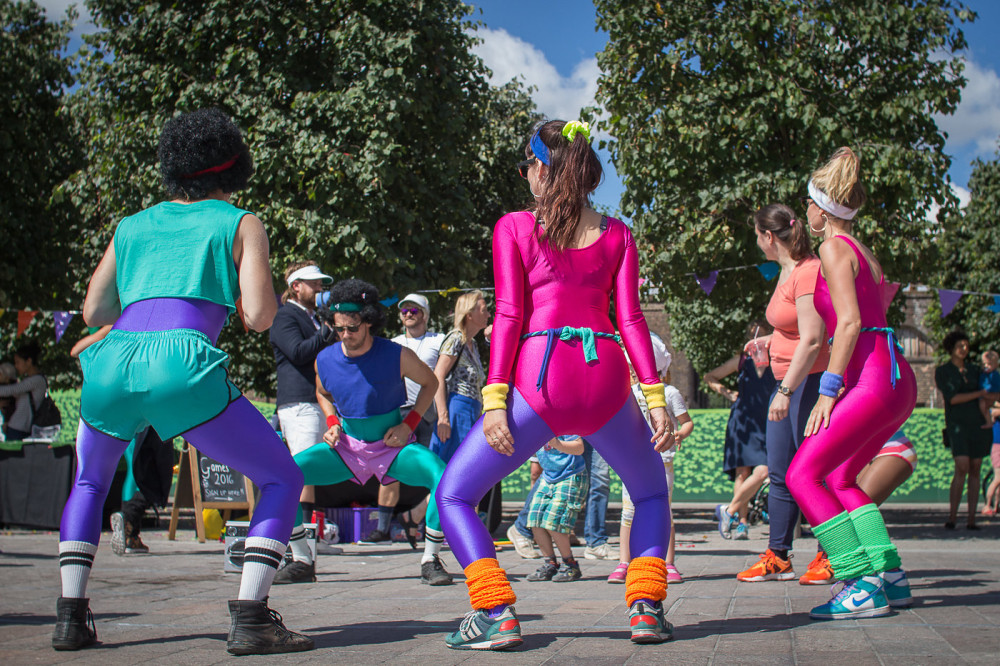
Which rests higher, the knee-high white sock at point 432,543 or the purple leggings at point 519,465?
the purple leggings at point 519,465

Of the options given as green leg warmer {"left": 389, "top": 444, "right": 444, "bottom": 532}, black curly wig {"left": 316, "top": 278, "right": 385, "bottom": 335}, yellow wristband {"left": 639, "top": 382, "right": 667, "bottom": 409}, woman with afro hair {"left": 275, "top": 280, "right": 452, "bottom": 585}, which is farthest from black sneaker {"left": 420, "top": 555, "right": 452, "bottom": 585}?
yellow wristband {"left": 639, "top": 382, "right": 667, "bottom": 409}

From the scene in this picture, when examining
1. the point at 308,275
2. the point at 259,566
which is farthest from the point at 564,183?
the point at 308,275

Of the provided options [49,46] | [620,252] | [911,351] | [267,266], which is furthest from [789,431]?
[911,351]

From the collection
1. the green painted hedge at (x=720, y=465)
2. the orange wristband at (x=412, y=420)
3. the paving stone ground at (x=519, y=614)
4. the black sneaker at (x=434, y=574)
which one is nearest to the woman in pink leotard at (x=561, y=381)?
the paving stone ground at (x=519, y=614)

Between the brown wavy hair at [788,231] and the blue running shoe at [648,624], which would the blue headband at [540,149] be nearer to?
the blue running shoe at [648,624]

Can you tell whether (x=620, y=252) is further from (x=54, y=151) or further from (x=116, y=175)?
(x=54, y=151)

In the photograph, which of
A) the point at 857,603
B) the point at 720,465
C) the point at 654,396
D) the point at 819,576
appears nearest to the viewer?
the point at 654,396

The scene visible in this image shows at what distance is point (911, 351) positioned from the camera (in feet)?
193

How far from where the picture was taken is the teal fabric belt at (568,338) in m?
3.60

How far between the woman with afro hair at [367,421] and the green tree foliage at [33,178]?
14.4 m

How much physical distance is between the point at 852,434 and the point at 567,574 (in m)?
2.43

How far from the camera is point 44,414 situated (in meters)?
11.0

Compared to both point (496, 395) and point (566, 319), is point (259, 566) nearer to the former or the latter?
point (496, 395)

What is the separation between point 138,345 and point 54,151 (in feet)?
62.6
